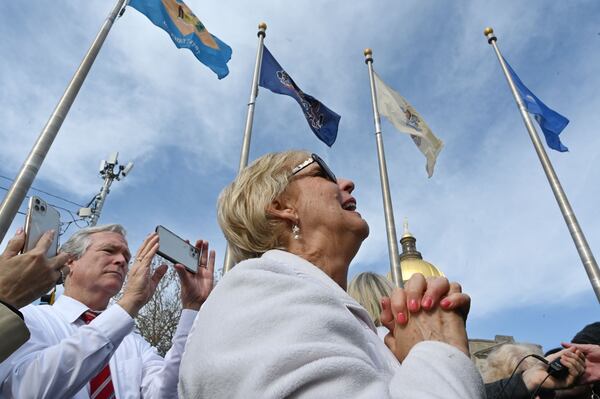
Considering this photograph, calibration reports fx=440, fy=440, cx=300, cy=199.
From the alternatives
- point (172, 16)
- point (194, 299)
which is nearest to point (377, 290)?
point (194, 299)

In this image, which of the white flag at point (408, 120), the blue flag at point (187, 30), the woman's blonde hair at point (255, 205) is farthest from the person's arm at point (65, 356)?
the white flag at point (408, 120)

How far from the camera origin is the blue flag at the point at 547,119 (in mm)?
10508

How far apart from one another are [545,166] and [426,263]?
1742 inches

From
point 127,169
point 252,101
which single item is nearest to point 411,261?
point 127,169

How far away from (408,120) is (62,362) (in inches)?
385

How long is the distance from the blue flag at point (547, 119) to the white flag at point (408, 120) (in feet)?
7.38

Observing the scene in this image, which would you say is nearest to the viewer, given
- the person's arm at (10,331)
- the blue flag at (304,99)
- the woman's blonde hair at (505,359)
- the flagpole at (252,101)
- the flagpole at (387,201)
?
the person's arm at (10,331)

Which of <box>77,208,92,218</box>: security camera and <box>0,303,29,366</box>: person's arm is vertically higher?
<box>77,208,92,218</box>: security camera

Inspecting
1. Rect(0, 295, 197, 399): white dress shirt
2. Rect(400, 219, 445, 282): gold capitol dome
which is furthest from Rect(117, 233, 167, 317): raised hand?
Rect(400, 219, 445, 282): gold capitol dome

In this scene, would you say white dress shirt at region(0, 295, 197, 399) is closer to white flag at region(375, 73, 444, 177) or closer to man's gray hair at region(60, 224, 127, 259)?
man's gray hair at region(60, 224, 127, 259)

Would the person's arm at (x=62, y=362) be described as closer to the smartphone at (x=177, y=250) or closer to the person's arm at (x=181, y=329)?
the smartphone at (x=177, y=250)

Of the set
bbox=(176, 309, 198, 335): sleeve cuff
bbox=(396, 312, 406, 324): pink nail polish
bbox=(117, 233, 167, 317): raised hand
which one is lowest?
bbox=(396, 312, 406, 324): pink nail polish

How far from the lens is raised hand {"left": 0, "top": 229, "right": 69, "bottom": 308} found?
→ 2002mm

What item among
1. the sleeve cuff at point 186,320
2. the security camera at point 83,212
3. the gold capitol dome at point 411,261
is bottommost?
the sleeve cuff at point 186,320
